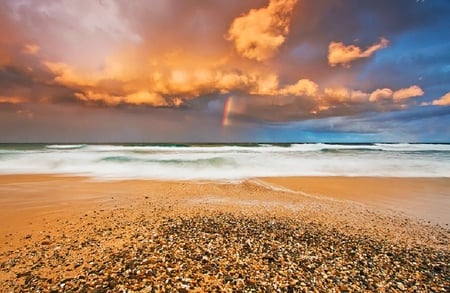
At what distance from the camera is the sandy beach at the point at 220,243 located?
11.8 ft

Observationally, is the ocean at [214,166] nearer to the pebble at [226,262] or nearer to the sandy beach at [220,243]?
the sandy beach at [220,243]

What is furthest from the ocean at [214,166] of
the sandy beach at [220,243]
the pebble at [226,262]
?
the pebble at [226,262]

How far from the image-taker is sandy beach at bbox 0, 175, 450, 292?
3607mm

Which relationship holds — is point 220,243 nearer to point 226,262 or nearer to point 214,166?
point 226,262

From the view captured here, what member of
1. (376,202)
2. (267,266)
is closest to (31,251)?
(267,266)

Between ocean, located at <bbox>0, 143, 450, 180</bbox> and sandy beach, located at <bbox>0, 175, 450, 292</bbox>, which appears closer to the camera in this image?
sandy beach, located at <bbox>0, 175, 450, 292</bbox>

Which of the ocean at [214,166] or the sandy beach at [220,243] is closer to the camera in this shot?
the sandy beach at [220,243]

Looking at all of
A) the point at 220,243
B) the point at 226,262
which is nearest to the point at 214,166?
the point at 220,243

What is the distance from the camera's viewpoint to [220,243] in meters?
4.70

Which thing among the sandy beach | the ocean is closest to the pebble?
the sandy beach

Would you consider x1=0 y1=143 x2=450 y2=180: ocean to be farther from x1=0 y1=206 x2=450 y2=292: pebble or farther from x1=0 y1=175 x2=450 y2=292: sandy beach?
x1=0 y1=206 x2=450 y2=292: pebble

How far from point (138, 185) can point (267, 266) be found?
8.99m

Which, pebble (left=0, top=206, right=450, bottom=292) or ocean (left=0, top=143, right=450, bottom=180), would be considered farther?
ocean (left=0, top=143, right=450, bottom=180)

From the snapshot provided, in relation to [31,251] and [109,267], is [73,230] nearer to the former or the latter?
[31,251]
